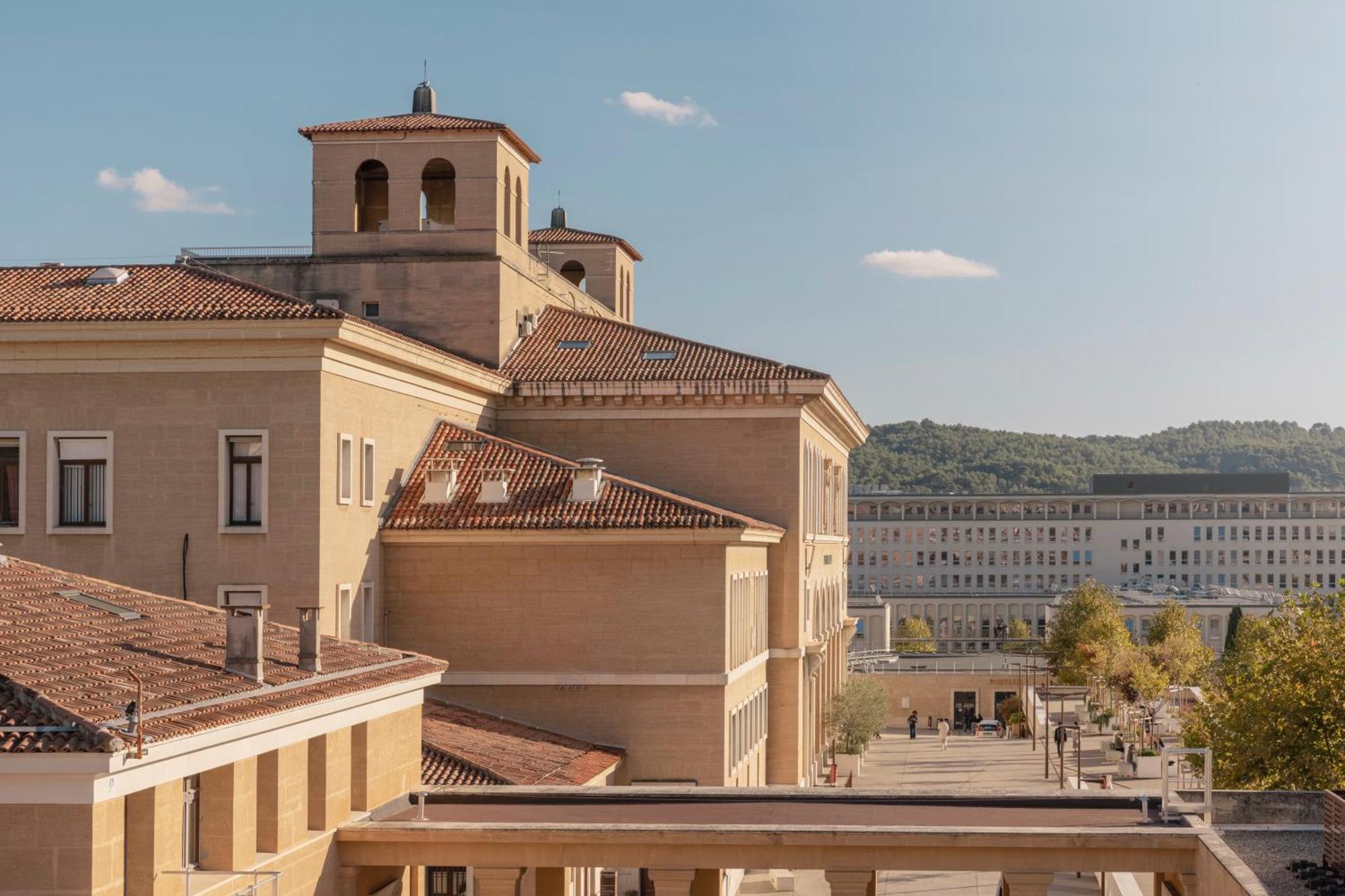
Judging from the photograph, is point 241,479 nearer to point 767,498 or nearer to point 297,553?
point 297,553

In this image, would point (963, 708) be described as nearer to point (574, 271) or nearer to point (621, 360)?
point (574, 271)

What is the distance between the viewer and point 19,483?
1313 inches

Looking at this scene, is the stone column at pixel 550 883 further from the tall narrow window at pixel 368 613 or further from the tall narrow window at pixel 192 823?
the tall narrow window at pixel 368 613

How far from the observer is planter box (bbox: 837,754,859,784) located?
63.4 metres

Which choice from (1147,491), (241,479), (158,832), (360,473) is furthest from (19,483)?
(1147,491)

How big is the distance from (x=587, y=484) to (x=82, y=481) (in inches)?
413

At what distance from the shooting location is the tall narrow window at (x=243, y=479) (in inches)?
1310

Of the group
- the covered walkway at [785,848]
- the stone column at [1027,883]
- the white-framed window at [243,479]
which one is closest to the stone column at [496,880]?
the covered walkway at [785,848]

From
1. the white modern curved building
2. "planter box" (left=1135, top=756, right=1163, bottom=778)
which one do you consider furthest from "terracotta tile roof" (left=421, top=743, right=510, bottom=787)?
the white modern curved building

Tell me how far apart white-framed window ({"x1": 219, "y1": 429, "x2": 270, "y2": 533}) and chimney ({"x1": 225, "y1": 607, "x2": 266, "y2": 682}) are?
545 inches

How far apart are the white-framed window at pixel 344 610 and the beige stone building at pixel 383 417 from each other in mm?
127

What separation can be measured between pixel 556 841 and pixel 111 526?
1538 cm

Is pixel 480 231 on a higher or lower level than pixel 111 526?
higher

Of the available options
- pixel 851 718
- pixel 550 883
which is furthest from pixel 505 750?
pixel 851 718
